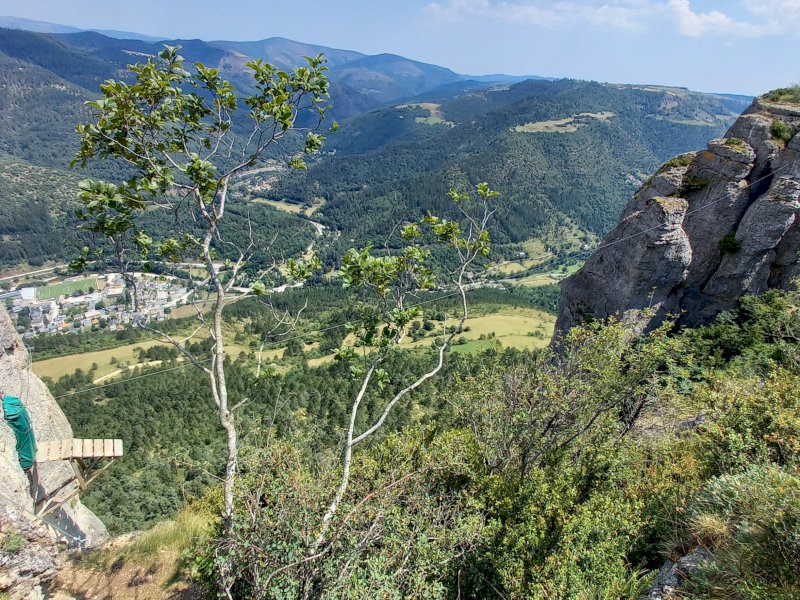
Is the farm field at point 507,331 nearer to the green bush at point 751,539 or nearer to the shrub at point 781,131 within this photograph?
the shrub at point 781,131

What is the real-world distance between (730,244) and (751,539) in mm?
22829

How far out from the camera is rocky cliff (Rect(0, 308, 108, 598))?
25.0 feet

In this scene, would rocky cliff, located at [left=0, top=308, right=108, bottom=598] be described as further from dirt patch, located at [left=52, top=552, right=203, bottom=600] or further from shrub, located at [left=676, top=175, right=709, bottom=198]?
shrub, located at [left=676, top=175, right=709, bottom=198]

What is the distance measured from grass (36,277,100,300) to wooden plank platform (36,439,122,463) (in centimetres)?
11592

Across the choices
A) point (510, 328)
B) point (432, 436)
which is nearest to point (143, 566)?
point (432, 436)

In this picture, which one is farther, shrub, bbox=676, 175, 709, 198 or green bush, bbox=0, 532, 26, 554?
shrub, bbox=676, 175, 709, 198

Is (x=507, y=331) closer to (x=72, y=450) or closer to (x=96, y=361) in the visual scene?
(x=72, y=450)

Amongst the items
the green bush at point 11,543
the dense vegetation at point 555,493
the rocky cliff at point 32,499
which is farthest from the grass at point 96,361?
the green bush at point 11,543

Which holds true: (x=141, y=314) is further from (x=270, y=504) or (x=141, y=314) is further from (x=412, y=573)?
(x=412, y=573)

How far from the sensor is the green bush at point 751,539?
4.98 metres

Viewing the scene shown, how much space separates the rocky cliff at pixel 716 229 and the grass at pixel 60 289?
4825 inches

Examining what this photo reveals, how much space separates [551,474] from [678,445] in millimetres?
4545

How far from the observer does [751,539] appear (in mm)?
5422

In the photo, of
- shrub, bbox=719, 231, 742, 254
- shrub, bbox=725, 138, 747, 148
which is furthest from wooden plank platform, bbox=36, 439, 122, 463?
shrub, bbox=725, 138, 747, 148
